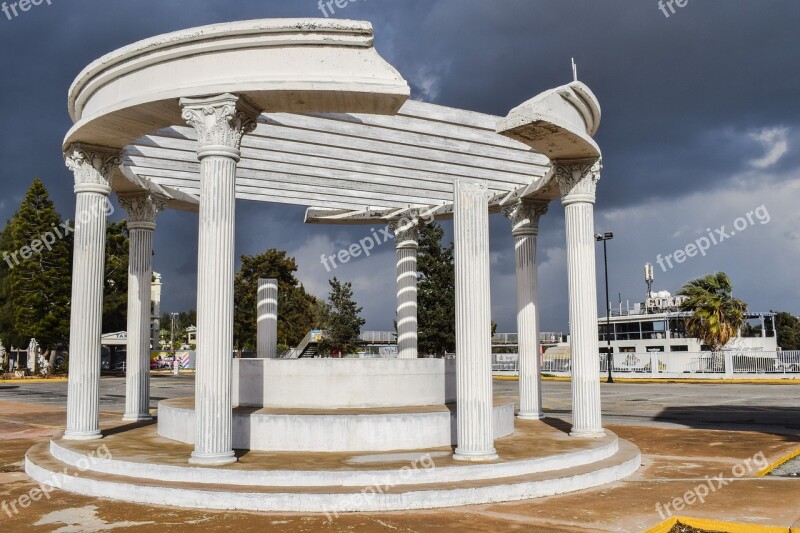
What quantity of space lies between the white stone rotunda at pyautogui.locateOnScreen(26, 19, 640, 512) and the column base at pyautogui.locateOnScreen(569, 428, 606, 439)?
0.05 m

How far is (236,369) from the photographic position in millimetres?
16781

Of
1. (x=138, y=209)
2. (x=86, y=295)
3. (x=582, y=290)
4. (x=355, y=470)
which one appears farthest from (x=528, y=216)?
(x=86, y=295)

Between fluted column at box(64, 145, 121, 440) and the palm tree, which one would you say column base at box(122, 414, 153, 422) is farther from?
the palm tree

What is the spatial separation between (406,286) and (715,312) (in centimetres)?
3967

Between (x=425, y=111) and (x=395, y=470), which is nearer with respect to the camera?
(x=395, y=470)

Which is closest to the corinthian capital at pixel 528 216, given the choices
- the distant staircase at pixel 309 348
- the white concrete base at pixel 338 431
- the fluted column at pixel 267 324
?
the white concrete base at pixel 338 431

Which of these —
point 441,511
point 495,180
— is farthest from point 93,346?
point 495,180

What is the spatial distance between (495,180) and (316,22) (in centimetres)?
948

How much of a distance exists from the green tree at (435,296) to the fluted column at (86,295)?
41294mm

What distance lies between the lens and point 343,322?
222 feet

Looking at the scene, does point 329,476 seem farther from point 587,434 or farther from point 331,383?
point 587,434

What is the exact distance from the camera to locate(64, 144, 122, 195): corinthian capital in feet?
51.3

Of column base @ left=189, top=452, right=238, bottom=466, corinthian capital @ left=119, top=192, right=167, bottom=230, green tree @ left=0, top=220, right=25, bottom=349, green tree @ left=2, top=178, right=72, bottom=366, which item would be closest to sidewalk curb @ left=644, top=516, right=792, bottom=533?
column base @ left=189, top=452, right=238, bottom=466

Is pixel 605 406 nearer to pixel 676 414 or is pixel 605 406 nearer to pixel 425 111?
pixel 676 414
